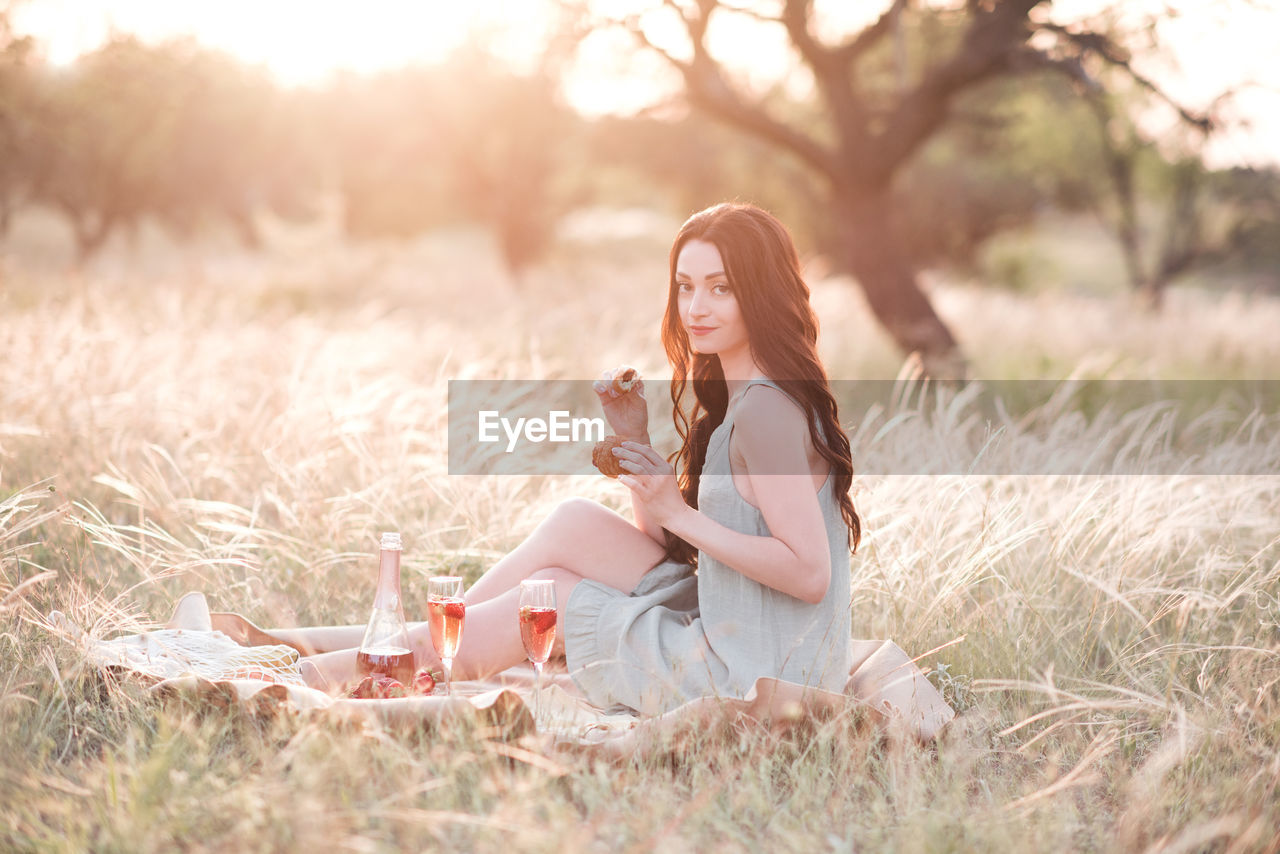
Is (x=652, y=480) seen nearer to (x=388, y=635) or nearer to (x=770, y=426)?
(x=770, y=426)

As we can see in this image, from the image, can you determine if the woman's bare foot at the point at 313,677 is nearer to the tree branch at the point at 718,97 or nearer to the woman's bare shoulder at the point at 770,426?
the woman's bare shoulder at the point at 770,426

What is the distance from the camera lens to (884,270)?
875cm

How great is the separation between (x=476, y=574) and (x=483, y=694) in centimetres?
151

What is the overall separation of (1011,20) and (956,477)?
Answer: 481 centimetres

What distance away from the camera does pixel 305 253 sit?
60.2 feet

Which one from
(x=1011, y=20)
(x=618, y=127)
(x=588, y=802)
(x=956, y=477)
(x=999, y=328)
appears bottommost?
(x=588, y=802)

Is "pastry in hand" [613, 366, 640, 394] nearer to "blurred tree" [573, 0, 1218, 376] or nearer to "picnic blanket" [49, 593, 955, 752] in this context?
"picnic blanket" [49, 593, 955, 752]

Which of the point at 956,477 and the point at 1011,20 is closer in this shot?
the point at 956,477

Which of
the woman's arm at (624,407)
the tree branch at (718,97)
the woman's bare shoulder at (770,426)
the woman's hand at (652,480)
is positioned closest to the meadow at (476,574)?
the woman's hand at (652,480)

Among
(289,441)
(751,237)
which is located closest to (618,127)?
(289,441)

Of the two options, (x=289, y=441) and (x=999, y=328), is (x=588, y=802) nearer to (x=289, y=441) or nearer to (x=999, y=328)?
(x=289, y=441)

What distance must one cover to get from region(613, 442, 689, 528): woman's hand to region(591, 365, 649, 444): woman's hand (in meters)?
0.15

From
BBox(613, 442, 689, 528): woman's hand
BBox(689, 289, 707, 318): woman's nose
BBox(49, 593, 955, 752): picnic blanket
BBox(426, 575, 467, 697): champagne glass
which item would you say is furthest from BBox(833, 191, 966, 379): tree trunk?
BBox(426, 575, 467, 697): champagne glass

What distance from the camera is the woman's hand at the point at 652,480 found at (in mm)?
2721
